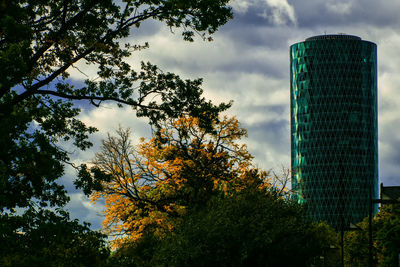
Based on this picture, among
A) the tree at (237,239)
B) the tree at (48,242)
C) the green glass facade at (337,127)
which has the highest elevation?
the green glass facade at (337,127)

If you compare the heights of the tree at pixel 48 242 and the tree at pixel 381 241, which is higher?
the tree at pixel 381 241

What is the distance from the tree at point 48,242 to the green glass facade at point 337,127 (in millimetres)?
166359

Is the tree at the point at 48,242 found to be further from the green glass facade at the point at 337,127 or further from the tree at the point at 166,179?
the green glass facade at the point at 337,127

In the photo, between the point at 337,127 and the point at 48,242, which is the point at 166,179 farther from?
the point at 337,127

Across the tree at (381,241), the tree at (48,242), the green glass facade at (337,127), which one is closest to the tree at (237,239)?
the tree at (381,241)

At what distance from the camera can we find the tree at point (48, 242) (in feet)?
55.6

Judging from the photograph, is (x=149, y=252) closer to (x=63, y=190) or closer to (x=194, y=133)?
(x=194, y=133)

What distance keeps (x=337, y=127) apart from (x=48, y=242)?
174 m

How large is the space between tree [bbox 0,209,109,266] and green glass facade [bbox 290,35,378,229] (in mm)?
166359

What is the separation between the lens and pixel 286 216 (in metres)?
34.7

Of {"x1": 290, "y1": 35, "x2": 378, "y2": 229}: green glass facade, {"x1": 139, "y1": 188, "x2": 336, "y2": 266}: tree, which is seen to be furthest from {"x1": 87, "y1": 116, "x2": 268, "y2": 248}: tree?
{"x1": 290, "y1": 35, "x2": 378, "y2": 229}: green glass facade

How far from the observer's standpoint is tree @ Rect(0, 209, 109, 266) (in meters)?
17.0

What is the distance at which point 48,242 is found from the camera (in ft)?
63.8

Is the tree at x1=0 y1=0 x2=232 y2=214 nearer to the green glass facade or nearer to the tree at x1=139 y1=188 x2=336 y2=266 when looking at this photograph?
the tree at x1=139 y1=188 x2=336 y2=266
